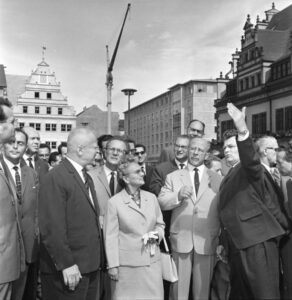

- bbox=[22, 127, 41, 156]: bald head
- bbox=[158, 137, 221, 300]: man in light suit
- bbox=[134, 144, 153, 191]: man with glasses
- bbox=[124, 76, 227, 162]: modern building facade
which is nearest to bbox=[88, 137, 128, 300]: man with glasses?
bbox=[134, 144, 153, 191]: man with glasses

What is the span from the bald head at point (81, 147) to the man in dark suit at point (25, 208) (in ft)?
2.74

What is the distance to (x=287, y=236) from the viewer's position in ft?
13.2

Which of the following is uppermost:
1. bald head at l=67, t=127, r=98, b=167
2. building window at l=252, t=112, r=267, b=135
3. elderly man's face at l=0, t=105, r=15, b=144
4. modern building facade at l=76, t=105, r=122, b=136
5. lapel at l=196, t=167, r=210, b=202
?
modern building facade at l=76, t=105, r=122, b=136

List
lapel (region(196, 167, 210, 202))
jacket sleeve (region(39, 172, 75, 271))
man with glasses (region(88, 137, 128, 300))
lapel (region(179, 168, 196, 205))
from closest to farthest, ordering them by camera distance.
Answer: jacket sleeve (region(39, 172, 75, 271)) < lapel (region(196, 167, 210, 202)) < lapel (region(179, 168, 196, 205)) < man with glasses (region(88, 137, 128, 300))

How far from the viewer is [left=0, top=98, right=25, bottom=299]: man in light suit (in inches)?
140

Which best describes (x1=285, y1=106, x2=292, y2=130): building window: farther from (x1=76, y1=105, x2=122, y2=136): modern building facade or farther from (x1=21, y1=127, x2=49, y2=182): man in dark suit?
(x1=76, y1=105, x2=122, y2=136): modern building facade

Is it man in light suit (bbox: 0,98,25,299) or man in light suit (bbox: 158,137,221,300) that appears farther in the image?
man in light suit (bbox: 158,137,221,300)

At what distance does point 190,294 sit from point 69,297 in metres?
1.72

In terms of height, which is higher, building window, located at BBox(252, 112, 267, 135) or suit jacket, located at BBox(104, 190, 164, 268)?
building window, located at BBox(252, 112, 267, 135)

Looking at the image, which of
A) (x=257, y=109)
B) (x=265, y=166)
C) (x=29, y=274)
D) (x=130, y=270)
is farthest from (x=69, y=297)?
(x=257, y=109)

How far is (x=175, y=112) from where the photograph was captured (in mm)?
67500

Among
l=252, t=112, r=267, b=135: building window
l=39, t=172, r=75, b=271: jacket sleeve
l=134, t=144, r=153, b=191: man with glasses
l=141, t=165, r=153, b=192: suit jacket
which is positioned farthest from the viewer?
l=252, t=112, r=267, b=135: building window

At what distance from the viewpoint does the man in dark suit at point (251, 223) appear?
374 centimetres

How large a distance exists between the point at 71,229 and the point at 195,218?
157cm
